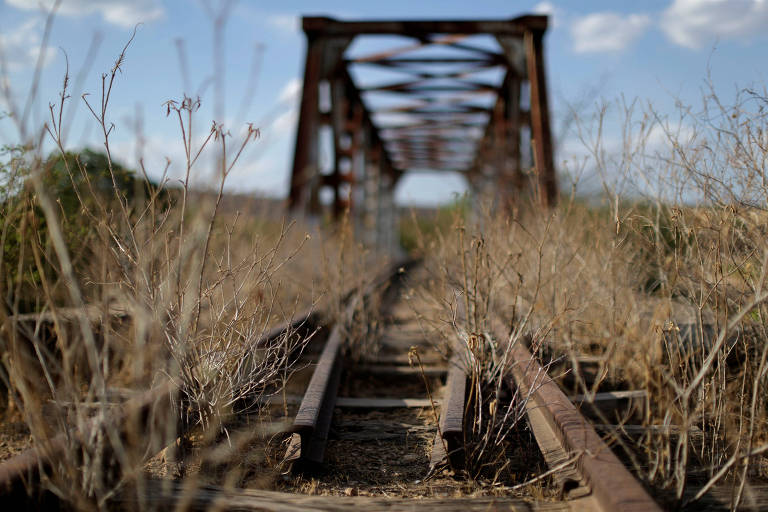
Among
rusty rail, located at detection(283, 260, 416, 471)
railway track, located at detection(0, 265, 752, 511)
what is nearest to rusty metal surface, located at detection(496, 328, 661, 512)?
railway track, located at detection(0, 265, 752, 511)

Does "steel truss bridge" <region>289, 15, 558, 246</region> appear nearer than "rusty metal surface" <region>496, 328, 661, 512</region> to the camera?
No

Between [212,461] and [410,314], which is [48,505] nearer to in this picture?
[212,461]

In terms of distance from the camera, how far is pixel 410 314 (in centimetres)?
801

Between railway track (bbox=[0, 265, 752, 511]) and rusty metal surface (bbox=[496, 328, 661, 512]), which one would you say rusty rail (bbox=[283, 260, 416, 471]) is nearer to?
railway track (bbox=[0, 265, 752, 511])

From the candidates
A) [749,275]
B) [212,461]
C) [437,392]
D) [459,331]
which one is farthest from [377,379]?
[749,275]

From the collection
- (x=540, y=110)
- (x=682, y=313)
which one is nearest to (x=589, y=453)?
(x=682, y=313)

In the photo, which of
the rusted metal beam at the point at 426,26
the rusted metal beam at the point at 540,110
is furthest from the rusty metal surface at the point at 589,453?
the rusted metal beam at the point at 426,26

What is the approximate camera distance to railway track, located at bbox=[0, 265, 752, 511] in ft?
6.86

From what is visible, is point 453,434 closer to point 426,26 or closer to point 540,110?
point 540,110

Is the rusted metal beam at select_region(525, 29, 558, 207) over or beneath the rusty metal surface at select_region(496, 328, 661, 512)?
over

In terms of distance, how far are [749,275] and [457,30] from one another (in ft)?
28.6

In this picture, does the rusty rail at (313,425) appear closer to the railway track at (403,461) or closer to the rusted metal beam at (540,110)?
the railway track at (403,461)

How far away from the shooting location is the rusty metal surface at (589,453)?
A: 1.89 m

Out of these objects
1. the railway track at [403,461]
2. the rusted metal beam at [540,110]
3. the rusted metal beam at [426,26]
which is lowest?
the railway track at [403,461]
